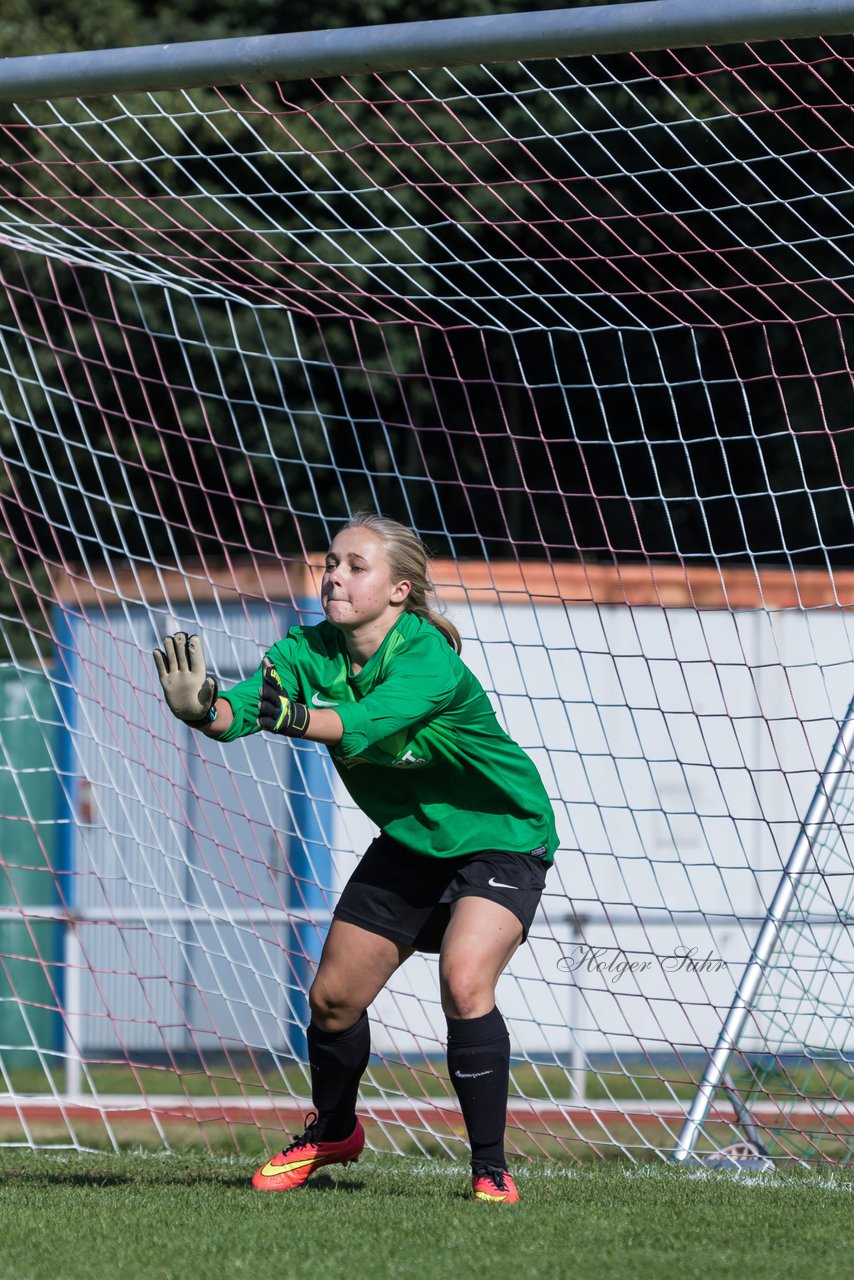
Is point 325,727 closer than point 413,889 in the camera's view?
Yes

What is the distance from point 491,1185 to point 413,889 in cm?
68

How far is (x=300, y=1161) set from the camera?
4137mm

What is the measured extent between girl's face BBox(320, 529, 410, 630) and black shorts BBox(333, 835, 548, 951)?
Result: 21.6 inches

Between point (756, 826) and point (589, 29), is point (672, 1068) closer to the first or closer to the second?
A: point (756, 826)

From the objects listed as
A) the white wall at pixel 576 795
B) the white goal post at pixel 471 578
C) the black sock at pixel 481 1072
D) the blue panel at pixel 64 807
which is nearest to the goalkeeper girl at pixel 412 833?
the black sock at pixel 481 1072

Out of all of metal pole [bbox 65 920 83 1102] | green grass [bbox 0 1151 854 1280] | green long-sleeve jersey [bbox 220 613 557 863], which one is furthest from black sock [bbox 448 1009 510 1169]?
metal pole [bbox 65 920 83 1102]

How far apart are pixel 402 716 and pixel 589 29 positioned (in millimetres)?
1847

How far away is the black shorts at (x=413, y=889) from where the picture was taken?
3941 millimetres

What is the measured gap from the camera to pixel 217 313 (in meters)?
11.8

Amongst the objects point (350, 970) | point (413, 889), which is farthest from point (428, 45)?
point (350, 970)

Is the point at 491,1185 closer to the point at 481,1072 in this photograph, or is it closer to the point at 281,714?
the point at 481,1072

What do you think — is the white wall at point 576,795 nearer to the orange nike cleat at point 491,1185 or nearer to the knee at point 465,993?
the orange nike cleat at point 491,1185

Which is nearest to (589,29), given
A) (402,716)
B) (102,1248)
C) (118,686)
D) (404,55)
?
(404,55)

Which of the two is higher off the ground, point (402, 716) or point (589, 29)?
point (589, 29)
